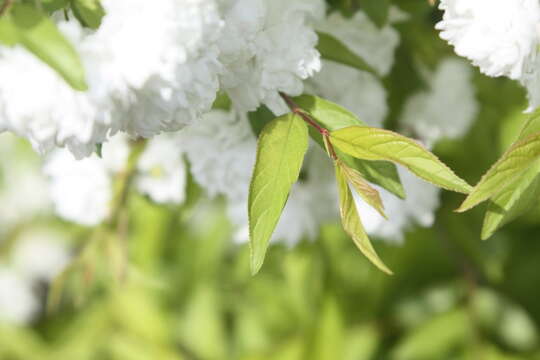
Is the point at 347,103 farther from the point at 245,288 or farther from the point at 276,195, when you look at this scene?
the point at 245,288

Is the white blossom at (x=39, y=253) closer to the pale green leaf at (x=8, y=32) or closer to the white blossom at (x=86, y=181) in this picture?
the white blossom at (x=86, y=181)

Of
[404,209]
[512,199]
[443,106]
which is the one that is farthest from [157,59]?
[443,106]

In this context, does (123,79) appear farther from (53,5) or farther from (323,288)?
(323,288)

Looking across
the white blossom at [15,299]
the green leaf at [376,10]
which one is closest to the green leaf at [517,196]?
the green leaf at [376,10]

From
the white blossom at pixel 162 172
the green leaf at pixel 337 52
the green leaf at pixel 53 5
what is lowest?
the white blossom at pixel 162 172

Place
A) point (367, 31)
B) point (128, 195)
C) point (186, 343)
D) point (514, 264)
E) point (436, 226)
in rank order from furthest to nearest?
1. point (186, 343)
2. point (514, 264)
3. point (436, 226)
4. point (128, 195)
5. point (367, 31)

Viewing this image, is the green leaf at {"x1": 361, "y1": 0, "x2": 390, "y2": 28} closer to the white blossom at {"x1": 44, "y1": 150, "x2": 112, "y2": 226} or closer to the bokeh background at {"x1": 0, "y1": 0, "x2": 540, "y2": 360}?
the bokeh background at {"x1": 0, "y1": 0, "x2": 540, "y2": 360}

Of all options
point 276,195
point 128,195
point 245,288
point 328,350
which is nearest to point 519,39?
point 276,195
